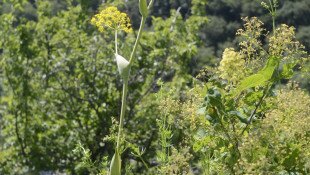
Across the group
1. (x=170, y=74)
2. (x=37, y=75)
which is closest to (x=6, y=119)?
(x=37, y=75)

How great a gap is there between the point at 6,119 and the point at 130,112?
59.7 inches

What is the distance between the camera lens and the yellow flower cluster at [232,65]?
4.33ft

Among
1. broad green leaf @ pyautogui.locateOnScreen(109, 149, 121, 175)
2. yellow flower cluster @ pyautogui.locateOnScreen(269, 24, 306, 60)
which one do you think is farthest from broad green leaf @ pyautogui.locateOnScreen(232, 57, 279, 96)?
broad green leaf @ pyautogui.locateOnScreen(109, 149, 121, 175)

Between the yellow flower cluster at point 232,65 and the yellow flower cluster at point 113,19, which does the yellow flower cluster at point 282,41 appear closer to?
the yellow flower cluster at point 232,65

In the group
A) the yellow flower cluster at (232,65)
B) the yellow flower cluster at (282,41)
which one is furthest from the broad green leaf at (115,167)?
the yellow flower cluster at (282,41)

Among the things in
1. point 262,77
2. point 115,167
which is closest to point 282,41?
point 262,77

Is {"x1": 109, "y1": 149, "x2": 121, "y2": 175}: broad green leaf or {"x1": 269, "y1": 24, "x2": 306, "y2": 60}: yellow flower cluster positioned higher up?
{"x1": 269, "y1": 24, "x2": 306, "y2": 60}: yellow flower cluster

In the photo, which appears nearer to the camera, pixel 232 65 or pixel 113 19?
pixel 232 65

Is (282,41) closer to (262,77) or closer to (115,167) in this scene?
(262,77)

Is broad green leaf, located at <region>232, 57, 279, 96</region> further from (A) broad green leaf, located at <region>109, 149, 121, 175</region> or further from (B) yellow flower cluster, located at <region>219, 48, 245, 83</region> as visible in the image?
(A) broad green leaf, located at <region>109, 149, 121, 175</region>

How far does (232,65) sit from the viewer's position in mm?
1330

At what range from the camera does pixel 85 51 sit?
21.9 ft

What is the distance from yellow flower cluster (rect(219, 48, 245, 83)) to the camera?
1.32 m

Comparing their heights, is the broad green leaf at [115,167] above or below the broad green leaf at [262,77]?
below
